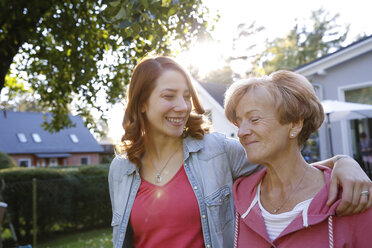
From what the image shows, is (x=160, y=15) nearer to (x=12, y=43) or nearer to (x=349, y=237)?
(x=349, y=237)

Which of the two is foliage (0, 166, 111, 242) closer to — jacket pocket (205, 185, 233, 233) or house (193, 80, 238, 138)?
house (193, 80, 238, 138)

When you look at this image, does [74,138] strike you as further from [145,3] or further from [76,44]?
[145,3]

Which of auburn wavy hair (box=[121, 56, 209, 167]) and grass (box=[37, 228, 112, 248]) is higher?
auburn wavy hair (box=[121, 56, 209, 167])

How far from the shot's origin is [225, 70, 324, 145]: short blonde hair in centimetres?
172

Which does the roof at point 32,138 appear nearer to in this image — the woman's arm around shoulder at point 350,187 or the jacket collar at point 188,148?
the jacket collar at point 188,148

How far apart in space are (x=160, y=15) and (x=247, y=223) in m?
2.14

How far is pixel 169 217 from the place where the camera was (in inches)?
86.4

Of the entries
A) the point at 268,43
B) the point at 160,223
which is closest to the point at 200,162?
the point at 160,223

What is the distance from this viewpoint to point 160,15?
3.19 meters

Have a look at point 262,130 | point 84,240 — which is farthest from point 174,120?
point 84,240

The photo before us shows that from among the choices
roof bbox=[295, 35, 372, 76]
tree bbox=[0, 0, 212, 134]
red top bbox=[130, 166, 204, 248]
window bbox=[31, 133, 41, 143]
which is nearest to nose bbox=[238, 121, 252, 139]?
red top bbox=[130, 166, 204, 248]

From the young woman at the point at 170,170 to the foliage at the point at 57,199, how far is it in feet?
28.2

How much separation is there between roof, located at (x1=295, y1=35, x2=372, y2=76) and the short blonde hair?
9.33m

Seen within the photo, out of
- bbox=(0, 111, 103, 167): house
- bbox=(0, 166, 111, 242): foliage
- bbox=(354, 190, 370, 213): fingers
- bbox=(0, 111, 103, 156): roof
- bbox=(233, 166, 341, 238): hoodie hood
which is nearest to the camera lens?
bbox=(354, 190, 370, 213): fingers
